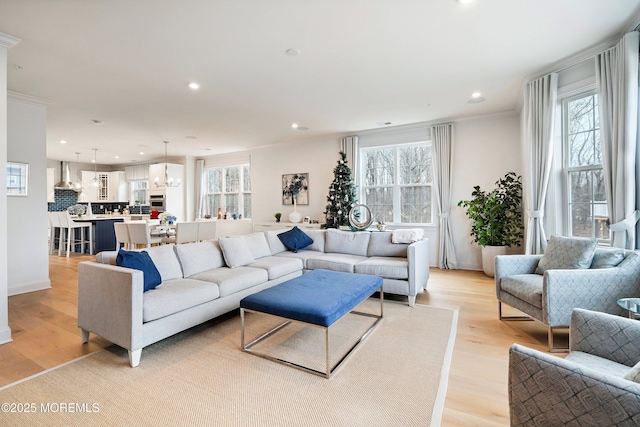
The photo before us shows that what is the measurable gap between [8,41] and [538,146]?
5660mm

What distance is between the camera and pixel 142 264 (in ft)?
8.30

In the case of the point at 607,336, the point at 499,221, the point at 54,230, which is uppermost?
the point at 499,221

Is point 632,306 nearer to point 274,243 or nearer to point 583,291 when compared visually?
point 583,291

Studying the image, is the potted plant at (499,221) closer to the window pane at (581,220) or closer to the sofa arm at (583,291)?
the window pane at (581,220)

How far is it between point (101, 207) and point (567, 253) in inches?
496

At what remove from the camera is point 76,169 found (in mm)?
10000

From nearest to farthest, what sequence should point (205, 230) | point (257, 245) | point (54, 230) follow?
point (257, 245) → point (205, 230) → point (54, 230)

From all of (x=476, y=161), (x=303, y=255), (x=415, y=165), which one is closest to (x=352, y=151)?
(x=415, y=165)

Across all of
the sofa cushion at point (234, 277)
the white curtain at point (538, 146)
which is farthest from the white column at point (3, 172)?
the white curtain at point (538, 146)

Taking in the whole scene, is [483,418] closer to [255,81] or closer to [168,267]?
[168,267]

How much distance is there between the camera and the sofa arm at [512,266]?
3.02m

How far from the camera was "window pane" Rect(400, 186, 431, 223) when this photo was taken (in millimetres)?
5906

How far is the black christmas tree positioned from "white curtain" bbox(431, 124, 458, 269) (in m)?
1.63

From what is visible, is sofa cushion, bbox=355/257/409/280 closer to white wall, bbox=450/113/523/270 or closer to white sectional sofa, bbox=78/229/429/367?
white sectional sofa, bbox=78/229/429/367
